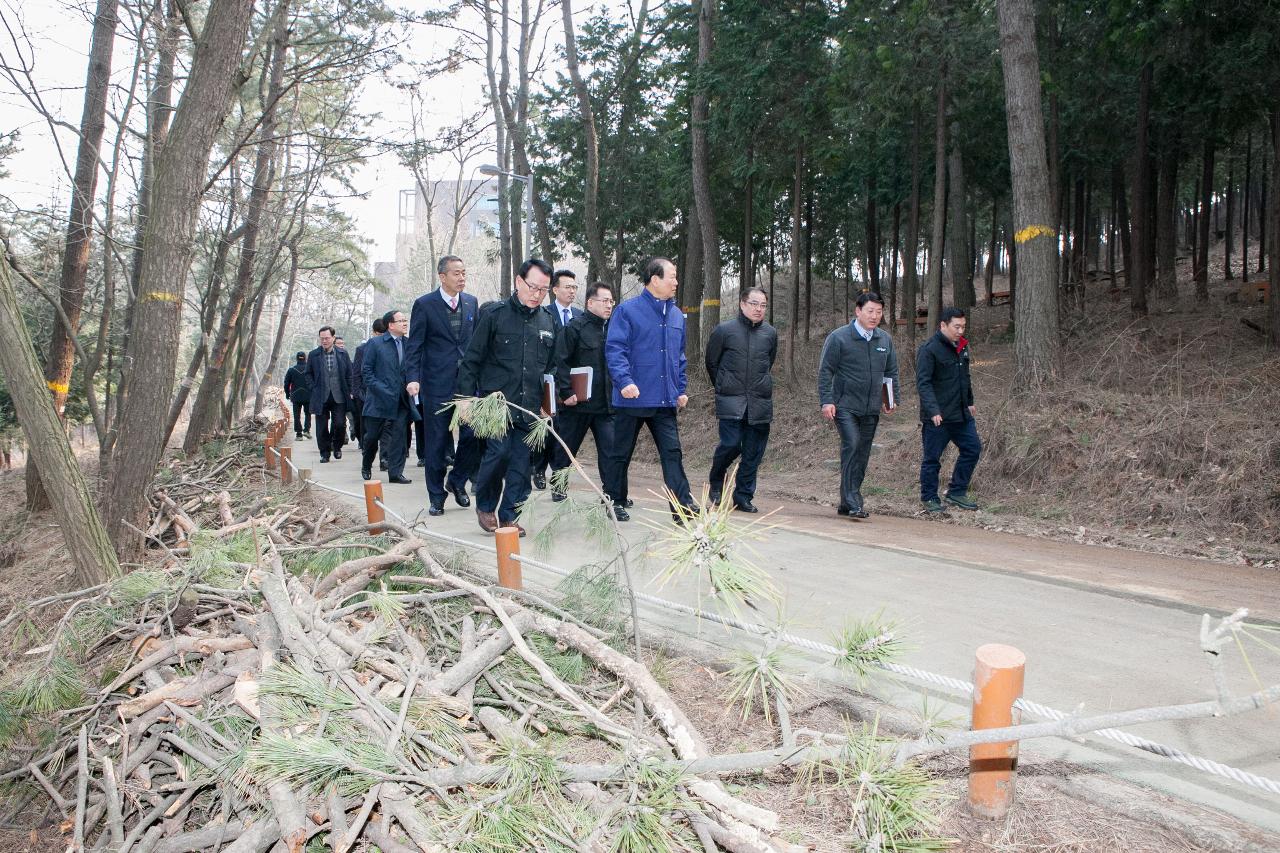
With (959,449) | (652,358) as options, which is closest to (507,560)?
(652,358)

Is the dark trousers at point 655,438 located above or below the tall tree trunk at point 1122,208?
below

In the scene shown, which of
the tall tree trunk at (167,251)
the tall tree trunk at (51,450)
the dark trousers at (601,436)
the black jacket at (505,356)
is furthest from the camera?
the dark trousers at (601,436)

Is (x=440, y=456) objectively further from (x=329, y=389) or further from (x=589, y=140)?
(x=589, y=140)

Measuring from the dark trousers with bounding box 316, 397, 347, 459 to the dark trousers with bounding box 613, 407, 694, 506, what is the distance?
8093 mm

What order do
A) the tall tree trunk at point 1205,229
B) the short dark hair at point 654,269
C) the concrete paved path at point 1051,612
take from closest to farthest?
the concrete paved path at point 1051,612
the short dark hair at point 654,269
the tall tree trunk at point 1205,229

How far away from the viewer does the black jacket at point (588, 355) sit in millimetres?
8109

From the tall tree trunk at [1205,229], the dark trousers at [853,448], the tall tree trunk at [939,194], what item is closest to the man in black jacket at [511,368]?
the dark trousers at [853,448]

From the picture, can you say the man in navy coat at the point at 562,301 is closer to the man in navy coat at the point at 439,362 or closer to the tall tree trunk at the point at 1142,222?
the man in navy coat at the point at 439,362

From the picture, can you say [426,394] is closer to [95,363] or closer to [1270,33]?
[95,363]

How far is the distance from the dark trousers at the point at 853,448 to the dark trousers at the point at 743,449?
809 mm

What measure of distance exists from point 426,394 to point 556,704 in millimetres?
5425

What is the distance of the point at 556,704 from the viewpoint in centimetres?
373

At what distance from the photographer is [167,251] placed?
716 centimetres

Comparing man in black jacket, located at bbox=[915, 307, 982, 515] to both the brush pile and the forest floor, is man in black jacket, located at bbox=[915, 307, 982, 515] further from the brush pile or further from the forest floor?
the brush pile
